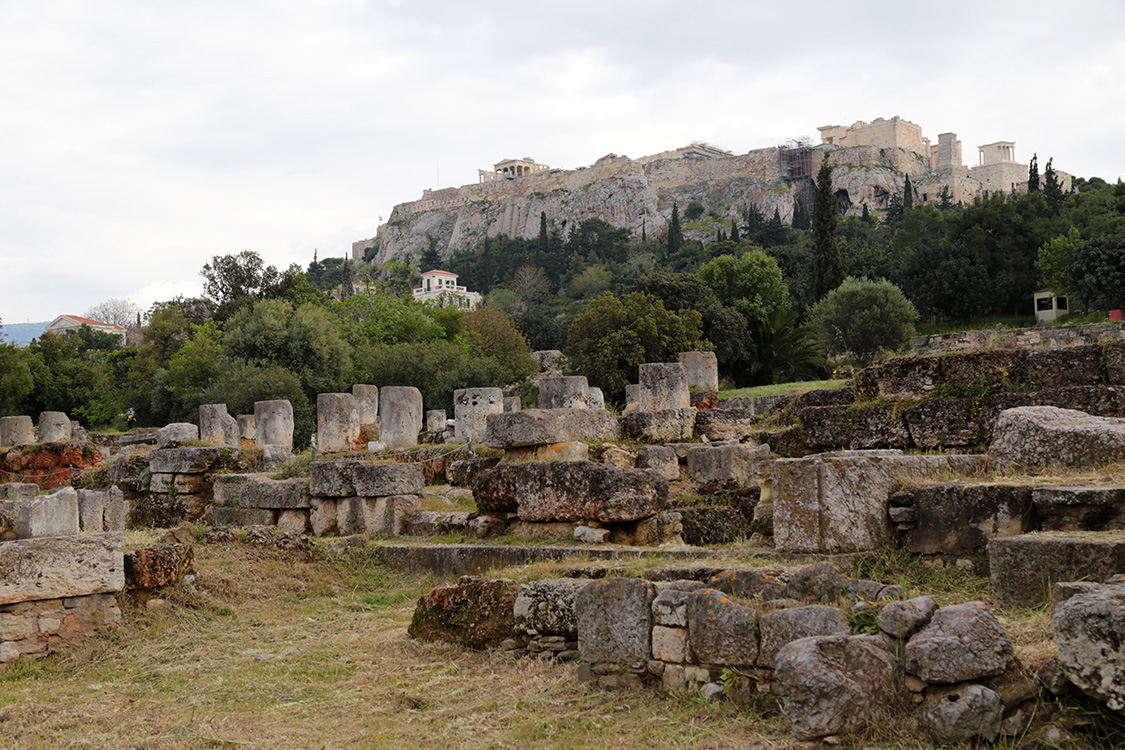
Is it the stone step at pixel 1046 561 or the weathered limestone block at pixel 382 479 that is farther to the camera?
the weathered limestone block at pixel 382 479

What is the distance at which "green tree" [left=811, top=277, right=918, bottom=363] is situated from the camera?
129 feet

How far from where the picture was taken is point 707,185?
136m

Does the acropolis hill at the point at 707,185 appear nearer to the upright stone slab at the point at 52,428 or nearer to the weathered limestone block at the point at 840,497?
the upright stone slab at the point at 52,428

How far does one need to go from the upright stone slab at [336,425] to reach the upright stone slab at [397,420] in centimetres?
78

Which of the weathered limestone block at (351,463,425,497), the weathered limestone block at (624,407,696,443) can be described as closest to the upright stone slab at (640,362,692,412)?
the weathered limestone block at (624,407,696,443)

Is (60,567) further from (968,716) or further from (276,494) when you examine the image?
(968,716)

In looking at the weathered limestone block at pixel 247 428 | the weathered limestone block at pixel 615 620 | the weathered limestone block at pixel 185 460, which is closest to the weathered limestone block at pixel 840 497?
the weathered limestone block at pixel 615 620

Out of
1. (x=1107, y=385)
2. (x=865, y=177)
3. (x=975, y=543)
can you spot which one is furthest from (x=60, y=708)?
(x=865, y=177)

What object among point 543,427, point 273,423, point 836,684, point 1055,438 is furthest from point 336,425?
point 836,684

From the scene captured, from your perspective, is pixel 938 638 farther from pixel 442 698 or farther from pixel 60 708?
pixel 60 708

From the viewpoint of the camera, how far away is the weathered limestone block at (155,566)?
26.0ft

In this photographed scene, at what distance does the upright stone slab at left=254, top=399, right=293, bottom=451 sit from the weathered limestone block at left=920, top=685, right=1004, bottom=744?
1875 centimetres

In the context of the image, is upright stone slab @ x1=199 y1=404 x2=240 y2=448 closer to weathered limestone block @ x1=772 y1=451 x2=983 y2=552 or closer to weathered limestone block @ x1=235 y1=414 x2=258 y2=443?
weathered limestone block @ x1=235 y1=414 x2=258 y2=443

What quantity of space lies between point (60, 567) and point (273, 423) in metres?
14.1
